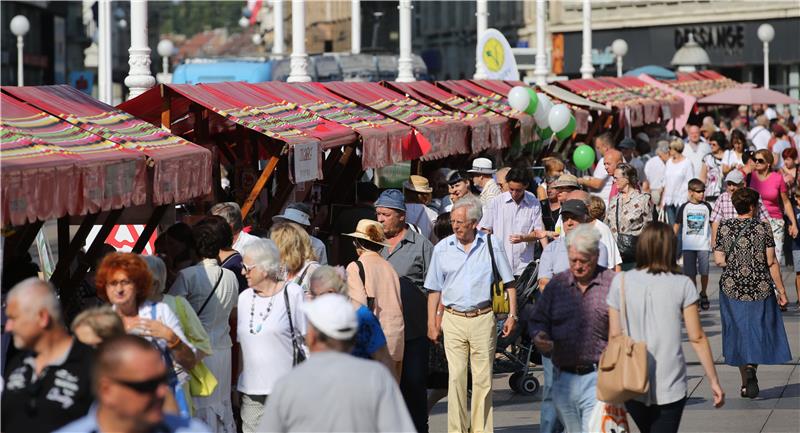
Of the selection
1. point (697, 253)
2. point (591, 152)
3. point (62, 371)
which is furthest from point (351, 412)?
point (591, 152)

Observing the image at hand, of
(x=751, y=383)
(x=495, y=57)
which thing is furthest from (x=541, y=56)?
(x=751, y=383)

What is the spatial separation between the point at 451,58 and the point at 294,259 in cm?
6534

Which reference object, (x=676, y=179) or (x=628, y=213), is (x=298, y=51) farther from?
(x=628, y=213)

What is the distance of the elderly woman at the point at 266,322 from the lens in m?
8.05

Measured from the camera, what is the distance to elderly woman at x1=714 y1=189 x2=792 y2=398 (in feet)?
37.9

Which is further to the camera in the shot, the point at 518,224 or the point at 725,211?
the point at 725,211

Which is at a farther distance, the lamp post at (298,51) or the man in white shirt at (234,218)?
the lamp post at (298,51)

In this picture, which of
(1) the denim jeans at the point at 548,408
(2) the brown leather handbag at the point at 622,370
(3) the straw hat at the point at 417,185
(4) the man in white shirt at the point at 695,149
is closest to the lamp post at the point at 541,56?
(4) the man in white shirt at the point at 695,149

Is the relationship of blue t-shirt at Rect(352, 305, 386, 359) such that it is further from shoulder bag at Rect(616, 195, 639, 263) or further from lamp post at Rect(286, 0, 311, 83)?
lamp post at Rect(286, 0, 311, 83)

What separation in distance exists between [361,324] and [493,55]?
53.7 ft

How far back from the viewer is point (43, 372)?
5832 mm

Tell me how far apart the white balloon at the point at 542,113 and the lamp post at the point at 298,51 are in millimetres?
3116

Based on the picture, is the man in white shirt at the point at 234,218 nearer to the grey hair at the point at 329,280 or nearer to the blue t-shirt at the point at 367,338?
the grey hair at the point at 329,280

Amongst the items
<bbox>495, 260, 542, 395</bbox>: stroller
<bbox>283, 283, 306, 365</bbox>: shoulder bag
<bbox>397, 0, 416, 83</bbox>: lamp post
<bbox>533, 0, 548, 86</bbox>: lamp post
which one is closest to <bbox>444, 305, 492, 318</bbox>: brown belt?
<bbox>495, 260, 542, 395</bbox>: stroller
